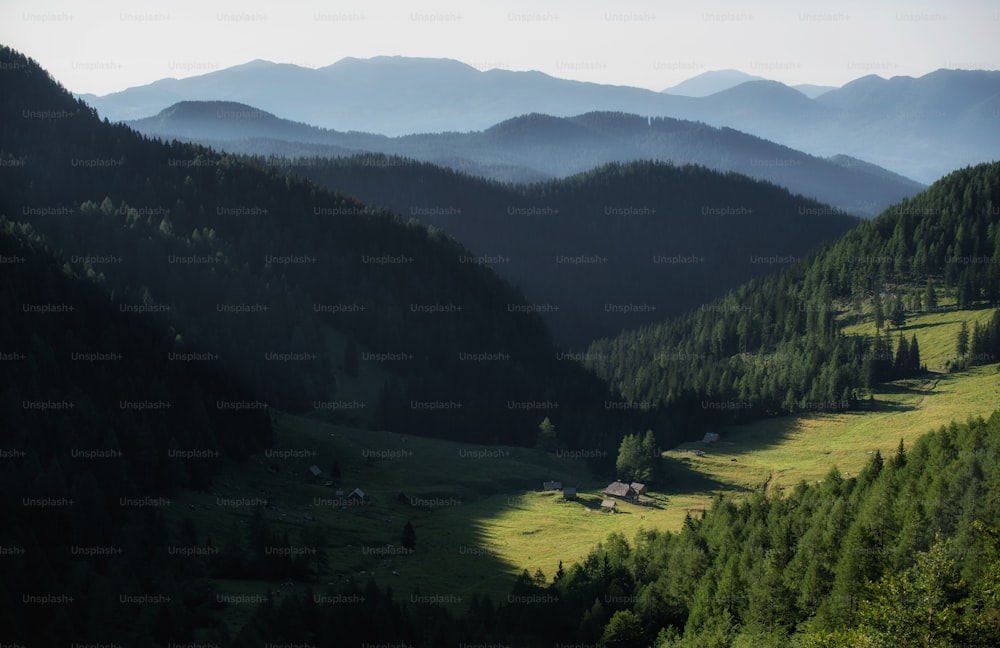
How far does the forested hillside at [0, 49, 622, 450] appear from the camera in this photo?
148875mm

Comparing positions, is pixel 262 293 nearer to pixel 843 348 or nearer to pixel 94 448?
pixel 94 448

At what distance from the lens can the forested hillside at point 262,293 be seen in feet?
488

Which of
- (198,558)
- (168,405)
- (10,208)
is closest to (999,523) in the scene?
(198,558)

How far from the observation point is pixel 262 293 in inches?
6457

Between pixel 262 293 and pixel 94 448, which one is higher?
pixel 262 293

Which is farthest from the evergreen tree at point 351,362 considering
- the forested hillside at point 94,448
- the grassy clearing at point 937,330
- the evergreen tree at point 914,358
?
the grassy clearing at point 937,330

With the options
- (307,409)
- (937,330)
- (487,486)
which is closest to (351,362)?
(307,409)

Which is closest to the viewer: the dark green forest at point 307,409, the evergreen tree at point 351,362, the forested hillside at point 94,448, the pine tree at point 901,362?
the dark green forest at point 307,409

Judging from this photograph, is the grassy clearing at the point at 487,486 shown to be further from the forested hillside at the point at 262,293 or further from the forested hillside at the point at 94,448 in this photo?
the forested hillside at the point at 262,293

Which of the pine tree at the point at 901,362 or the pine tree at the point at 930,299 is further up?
the pine tree at the point at 930,299

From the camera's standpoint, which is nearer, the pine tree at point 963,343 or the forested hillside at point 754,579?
the forested hillside at point 754,579

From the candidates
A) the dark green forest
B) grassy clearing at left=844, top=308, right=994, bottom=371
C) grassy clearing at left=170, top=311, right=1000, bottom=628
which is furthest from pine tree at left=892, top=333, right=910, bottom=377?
grassy clearing at left=170, top=311, right=1000, bottom=628

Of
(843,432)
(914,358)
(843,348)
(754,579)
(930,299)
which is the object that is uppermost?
(930,299)

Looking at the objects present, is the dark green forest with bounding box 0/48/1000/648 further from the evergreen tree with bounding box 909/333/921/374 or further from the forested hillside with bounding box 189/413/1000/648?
the evergreen tree with bounding box 909/333/921/374
